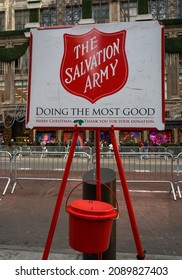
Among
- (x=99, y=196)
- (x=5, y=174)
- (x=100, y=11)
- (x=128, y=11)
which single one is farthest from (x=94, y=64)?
(x=100, y=11)

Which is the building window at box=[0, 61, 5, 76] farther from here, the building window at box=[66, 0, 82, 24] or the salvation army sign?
the salvation army sign

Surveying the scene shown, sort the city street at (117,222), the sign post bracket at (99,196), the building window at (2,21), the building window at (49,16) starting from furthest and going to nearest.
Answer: the building window at (2,21) → the building window at (49,16) → the city street at (117,222) → the sign post bracket at (99,196)

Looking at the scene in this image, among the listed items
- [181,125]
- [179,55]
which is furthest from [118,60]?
[179,55]

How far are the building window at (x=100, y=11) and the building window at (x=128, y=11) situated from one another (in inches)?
80.2

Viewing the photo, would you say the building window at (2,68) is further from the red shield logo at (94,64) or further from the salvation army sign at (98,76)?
the red shield logo at (94,64)

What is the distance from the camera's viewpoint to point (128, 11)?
3628 cm

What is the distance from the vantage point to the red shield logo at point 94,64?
3205 mm

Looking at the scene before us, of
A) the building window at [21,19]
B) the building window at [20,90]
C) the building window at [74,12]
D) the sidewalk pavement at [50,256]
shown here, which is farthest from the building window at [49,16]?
the sidewalk pavement at [50,256]

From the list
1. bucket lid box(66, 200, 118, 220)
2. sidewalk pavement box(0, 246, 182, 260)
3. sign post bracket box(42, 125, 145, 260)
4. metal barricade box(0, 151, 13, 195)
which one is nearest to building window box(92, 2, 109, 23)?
metal barricade box(0, 151, 13, 195)

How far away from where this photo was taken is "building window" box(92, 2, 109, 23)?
36812mm

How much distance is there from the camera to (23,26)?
127ft

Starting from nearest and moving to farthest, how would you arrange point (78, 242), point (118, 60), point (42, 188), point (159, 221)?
point (78, 242), point (118, 60), point (159, 221), point (42, 188)
